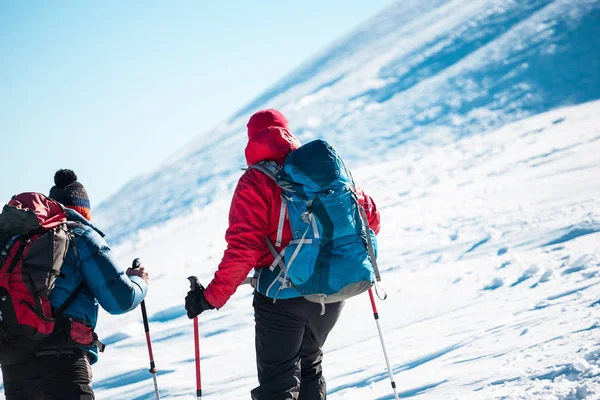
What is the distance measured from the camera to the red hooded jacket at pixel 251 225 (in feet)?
8.25

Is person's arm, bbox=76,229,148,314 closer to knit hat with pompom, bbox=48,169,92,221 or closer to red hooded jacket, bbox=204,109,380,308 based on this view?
knit hat with pompom, bbox=48,169,92,221

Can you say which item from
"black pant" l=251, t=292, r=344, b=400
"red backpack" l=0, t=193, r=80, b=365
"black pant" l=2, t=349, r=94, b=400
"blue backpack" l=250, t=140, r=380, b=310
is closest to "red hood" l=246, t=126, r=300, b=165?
"blue backpack" l=250, t=140, r=380, b=310

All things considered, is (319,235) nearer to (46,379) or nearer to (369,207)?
(369,207)

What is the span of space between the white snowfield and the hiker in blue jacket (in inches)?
86.7

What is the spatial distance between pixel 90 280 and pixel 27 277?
0.24 meters

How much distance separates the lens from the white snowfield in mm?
4027

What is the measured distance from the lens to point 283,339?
8.38 ft

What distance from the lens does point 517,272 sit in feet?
22.8

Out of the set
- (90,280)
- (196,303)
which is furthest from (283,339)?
(90,280)

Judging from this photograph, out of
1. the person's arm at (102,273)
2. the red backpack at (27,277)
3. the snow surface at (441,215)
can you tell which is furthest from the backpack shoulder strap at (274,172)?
the snow surface at (441,215)

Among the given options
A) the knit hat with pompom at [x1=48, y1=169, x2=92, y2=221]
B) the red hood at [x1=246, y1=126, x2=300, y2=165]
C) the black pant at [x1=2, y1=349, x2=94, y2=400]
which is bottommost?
the black pant at [x1=2, y1=349, x2=94, y2=400]

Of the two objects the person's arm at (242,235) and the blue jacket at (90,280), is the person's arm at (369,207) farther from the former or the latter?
the blue jacket at (90,280)

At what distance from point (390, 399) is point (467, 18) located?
2676cm

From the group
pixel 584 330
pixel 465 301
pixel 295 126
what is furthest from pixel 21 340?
pixel 295 126
